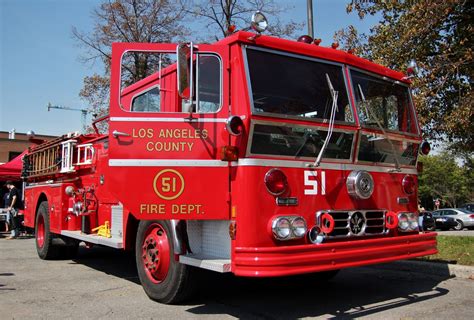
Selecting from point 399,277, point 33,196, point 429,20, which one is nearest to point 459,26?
point 429,20

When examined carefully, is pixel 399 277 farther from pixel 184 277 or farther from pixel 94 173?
pixel 94 173

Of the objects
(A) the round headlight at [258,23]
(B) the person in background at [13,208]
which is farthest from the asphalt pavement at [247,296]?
(B) the person in background at [13,208]

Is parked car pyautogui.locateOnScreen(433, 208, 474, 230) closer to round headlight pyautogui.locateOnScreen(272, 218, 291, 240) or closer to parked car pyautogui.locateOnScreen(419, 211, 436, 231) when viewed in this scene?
parked car pyautogui.locateOnScreen(419, 211, 436, 231)

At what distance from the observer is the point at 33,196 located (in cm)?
1000

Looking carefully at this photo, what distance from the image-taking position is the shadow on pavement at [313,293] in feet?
16.8

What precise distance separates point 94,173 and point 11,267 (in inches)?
98.3

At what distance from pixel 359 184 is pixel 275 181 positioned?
3.60 ft

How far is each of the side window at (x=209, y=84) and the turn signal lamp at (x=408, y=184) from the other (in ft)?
8.45

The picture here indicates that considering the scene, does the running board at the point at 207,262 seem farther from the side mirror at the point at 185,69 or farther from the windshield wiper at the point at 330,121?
the side mirror at the point at 185,69

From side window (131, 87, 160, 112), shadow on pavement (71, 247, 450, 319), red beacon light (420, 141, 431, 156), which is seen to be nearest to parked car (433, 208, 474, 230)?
shadow on pavement (71, 247, 450, 319)

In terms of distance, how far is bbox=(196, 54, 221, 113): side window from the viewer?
15.4ft

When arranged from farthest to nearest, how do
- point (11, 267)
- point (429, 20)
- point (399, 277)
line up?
point (429, 20) < point (11, 267) < point (399, 277)

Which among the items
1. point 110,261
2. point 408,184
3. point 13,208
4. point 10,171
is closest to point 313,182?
point 408,184

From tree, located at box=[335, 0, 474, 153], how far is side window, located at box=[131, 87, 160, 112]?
5595mm
